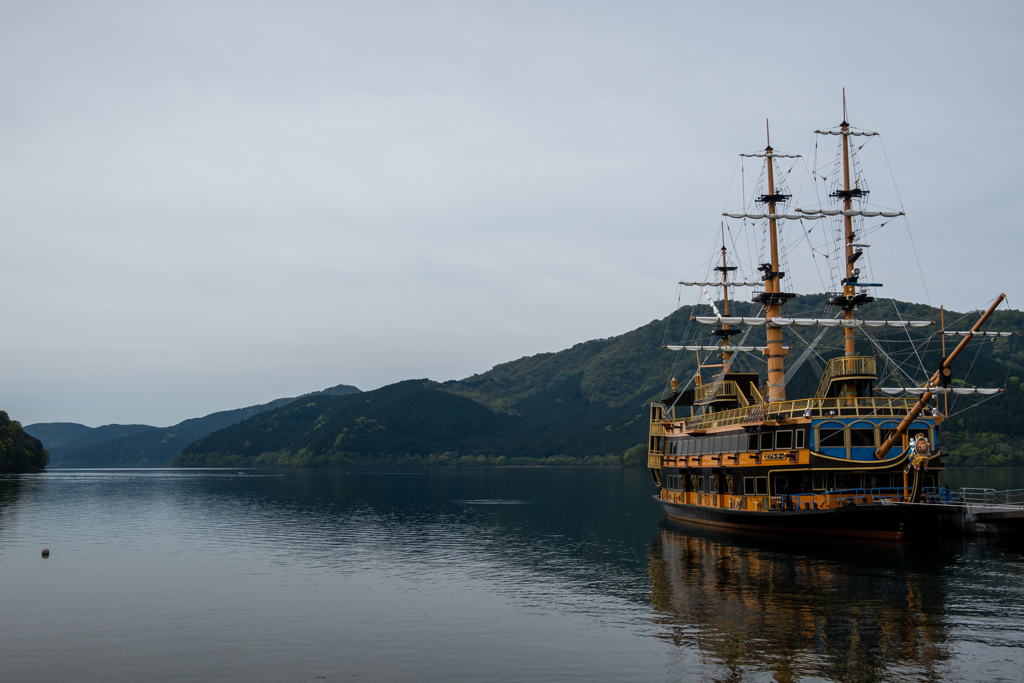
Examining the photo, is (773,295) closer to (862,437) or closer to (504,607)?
(862,437)

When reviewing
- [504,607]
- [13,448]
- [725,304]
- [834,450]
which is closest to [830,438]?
[834,450]

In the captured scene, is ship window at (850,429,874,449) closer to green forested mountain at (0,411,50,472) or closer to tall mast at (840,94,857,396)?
tall mast at (840,94,857,396)

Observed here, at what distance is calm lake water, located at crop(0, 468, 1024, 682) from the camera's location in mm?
26062

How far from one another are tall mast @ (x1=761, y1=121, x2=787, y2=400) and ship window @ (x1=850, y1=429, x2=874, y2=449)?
56.7ft

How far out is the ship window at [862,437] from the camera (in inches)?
2112

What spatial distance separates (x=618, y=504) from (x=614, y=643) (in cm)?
7500

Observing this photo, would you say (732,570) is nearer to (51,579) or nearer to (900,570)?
(900,570)

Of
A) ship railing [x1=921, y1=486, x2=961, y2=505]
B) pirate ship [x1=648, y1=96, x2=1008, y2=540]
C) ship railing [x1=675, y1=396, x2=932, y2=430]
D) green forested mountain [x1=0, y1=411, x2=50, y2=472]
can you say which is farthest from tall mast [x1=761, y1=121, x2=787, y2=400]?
green forested mountain [x1=0, y1=411, x2=50, y2=472]

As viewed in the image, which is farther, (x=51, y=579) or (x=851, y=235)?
(x=851, y=235)

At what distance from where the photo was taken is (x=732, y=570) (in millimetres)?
44312

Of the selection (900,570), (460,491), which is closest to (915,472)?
(900,570)

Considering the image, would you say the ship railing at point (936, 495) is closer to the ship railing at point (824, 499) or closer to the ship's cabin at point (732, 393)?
the ship railing at point (824, 499)

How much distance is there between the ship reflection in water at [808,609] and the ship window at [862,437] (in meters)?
6.95

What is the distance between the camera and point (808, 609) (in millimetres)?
33250
